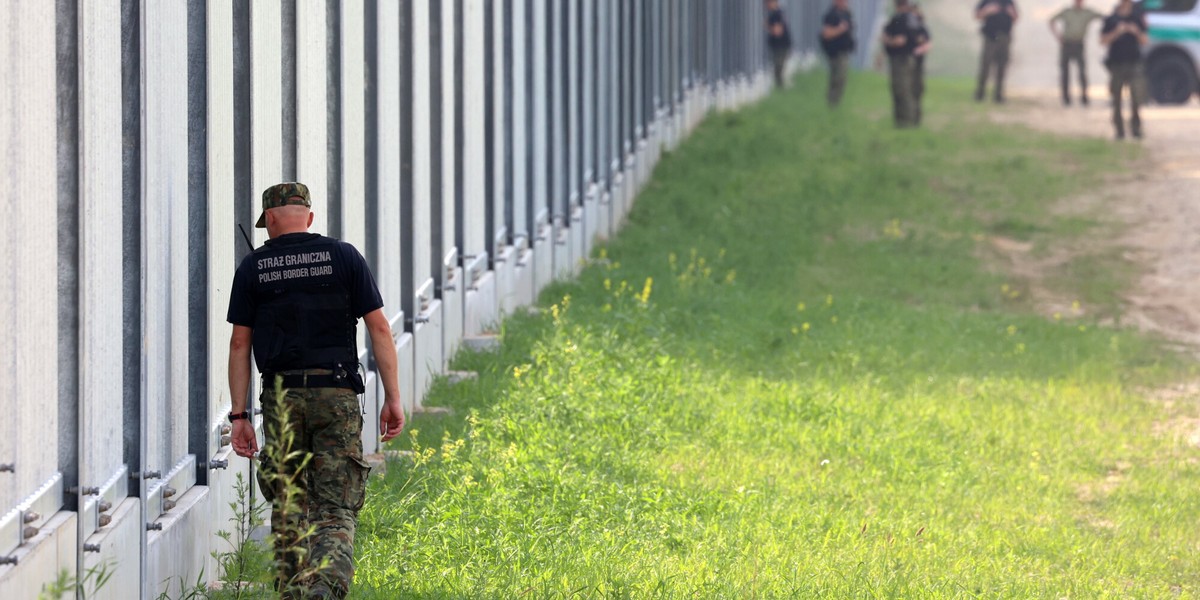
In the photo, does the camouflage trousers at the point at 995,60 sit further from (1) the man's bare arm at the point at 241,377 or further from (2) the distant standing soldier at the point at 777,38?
(1) the man's bare arm at the point at 241,377

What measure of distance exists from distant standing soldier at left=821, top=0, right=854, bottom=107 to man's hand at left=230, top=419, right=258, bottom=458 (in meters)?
21.1

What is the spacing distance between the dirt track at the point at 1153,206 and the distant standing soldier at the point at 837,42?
2333 millimetres

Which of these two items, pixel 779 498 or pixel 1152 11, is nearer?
pixel 779 498

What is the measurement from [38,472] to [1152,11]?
1034 inches

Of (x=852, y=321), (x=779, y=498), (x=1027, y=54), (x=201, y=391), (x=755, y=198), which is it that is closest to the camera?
(x=201, y=391)

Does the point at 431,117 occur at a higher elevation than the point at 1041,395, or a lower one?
higher

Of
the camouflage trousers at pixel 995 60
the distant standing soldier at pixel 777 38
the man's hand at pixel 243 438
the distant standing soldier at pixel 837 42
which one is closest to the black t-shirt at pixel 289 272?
the man's hand at pixel 243 438

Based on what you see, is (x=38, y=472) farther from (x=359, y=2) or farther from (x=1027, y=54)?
(x=1027, y=54)

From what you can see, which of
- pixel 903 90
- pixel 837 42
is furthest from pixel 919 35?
pixel 837 42

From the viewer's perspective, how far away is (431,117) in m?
11.2

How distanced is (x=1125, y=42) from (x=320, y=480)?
757 inches

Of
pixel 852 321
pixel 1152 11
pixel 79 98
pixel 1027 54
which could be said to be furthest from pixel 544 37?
pixel 1027 54

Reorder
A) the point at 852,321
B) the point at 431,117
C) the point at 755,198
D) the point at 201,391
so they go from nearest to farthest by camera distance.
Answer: the point at 201,391, the point at 431,117, the point at 852,321, the point at 755,198

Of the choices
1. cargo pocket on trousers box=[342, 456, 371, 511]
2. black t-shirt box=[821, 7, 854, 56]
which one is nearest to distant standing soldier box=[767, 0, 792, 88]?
black t-shirt box=[821, 7, 854, 56]
